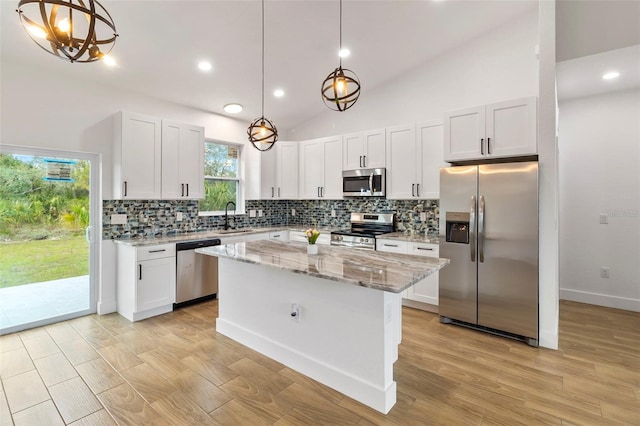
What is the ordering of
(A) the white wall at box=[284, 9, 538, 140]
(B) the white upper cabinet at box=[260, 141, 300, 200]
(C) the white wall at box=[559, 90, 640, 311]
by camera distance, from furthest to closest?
(B) the white upper cabinet at box=[260, 141, 300, 200] < (C) the white wall at box=[559, 90, 640, 311] < (A) the white wall at box=[284, 9, 538, 140]

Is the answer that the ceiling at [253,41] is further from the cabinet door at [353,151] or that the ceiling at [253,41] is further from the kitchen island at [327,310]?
the kitchen island at [327,310]

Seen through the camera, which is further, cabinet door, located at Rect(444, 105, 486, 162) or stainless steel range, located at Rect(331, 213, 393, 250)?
stainless steel range, located at Rect(331, 213, 393, 250)

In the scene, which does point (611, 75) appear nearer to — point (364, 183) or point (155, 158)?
point (364, 183)

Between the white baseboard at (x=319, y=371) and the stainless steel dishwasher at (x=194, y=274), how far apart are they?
115 cm

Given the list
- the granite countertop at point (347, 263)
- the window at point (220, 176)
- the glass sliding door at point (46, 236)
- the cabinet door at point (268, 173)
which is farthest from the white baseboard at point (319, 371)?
the cabinet door at point (268, 173)

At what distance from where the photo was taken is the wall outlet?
394 centimetres

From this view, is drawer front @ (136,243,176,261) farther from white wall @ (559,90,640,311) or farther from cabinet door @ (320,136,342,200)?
white wall @ (559,90,640,311)

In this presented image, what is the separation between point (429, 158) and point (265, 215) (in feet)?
10.4

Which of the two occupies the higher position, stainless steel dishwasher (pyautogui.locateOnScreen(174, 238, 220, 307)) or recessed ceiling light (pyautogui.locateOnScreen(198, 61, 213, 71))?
recessed ceiling light (pyautogui.locateOnScreen(198, 61, 213, 71))

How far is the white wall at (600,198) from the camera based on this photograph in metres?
3.93

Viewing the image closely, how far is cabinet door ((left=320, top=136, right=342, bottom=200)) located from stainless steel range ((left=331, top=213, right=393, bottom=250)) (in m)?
0.52

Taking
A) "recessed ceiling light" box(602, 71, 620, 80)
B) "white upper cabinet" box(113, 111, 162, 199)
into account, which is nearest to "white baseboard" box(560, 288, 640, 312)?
"recessed ceiling light" box(602, 71, 620, 80)

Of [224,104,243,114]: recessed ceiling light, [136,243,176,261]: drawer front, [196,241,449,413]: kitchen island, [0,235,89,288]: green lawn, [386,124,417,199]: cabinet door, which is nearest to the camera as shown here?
[196,241,449,413]: kitchen island

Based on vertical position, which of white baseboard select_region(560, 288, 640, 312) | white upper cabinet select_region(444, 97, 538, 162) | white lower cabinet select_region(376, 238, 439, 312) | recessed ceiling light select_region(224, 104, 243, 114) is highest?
recessed ceiling light select_region(224, 104, 243, 114)
